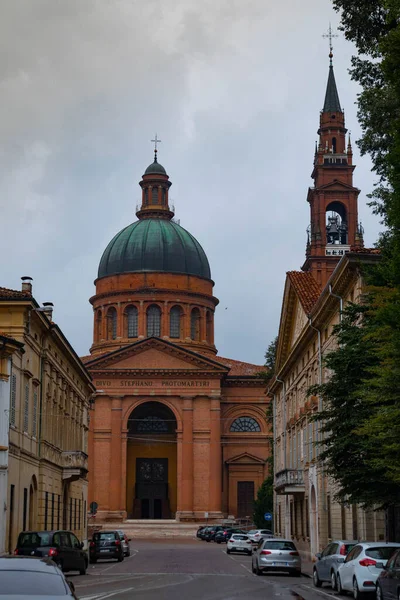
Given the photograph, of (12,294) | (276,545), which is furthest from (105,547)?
(12,294)

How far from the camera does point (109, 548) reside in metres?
41.3

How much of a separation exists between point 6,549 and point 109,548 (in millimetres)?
7973

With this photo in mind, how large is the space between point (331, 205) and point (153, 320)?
2570cm

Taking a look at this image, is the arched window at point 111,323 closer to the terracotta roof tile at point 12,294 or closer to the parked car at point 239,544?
the parked car at point 239,544

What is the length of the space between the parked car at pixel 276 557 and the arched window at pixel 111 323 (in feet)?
196

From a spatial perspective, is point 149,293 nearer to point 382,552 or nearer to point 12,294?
point 12,294

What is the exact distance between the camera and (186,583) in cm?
2734

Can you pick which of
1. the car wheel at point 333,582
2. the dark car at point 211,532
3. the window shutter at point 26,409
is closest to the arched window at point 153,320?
the dark car at point 211,532

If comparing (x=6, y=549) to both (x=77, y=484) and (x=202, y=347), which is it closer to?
(x=77, y=484)

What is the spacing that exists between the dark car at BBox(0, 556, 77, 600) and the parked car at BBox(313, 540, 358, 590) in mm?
14331

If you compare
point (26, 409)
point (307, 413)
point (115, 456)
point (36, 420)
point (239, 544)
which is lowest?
point (239, 544)

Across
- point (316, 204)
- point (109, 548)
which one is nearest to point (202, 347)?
point (316, 204)

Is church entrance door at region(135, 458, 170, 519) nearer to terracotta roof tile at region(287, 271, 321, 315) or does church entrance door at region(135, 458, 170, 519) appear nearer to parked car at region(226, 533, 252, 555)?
parked car at region(226, 533, 252, 555)

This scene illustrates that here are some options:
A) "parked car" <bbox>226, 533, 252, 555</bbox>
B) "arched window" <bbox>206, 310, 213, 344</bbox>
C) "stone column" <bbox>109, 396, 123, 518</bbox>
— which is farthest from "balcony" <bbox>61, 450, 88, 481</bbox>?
"arched window" <bbox>206, 310, 213, 344</bbox>
